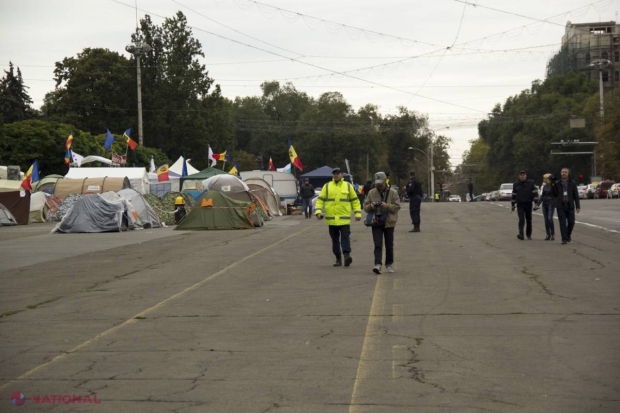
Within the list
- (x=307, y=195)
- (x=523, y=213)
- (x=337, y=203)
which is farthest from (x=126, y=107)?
(x=337, y=203)

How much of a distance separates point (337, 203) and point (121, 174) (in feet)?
107

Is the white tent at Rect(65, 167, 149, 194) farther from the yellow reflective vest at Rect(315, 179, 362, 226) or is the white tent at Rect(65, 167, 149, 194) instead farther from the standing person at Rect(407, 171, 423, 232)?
the yellow reflective vest at Rect(315, 179, 362, 226)

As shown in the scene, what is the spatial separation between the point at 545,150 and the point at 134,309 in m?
97.8

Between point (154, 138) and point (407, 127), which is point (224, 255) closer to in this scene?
point (154, 138)

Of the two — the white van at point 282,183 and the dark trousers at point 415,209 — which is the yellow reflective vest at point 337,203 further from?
the white van at point 282,183

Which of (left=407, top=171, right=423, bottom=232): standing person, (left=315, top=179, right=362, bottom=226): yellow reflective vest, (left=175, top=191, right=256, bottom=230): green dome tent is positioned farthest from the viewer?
(left=175, top=191, right=256, bottom=230): green dome tent

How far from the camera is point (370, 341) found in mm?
8711

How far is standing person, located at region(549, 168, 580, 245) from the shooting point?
2089cm

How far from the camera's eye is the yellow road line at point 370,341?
655cm

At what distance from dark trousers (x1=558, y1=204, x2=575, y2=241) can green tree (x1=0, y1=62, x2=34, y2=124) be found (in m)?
71.2

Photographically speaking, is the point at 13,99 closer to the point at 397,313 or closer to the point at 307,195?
the point at 307,195

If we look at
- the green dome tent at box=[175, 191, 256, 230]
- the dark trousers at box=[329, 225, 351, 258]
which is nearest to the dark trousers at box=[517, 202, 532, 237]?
the dark trousers at box=[329, 225, 351, 258]

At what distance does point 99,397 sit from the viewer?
6629 millimetres

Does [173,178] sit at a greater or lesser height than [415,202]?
greater
